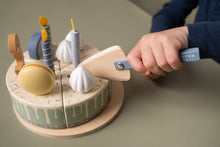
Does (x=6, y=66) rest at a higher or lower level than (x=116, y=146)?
higher

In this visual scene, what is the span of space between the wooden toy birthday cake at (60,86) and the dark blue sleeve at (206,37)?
0.17 m

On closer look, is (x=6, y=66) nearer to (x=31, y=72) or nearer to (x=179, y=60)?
(x=31, y=72)

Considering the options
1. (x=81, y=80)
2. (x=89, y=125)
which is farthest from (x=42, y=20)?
(x=89, y=125)

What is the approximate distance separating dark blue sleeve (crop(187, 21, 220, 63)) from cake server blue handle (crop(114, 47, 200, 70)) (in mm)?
66

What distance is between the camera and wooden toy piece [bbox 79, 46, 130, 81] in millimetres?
574

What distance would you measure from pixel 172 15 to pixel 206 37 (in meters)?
0.28

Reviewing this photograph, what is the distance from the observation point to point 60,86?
0.58m

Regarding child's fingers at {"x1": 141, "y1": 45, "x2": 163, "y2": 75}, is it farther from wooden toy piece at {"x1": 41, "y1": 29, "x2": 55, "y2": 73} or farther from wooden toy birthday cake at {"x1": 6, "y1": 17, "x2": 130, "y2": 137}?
wooden toy piece at {"x1": 41, "y1": 29, "x2": 55, "y2": 73}

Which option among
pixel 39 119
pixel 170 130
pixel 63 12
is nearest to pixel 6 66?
pixel 39 119

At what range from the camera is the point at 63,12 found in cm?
105

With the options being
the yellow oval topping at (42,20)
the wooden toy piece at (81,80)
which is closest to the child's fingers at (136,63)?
the wooden toy piece at (81,80)

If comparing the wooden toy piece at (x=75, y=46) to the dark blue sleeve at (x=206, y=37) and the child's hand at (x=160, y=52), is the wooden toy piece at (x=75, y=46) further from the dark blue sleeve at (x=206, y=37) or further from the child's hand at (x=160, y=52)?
the dark blue sleeve at (x=206, y=37)

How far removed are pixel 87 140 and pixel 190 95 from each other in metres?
0.32

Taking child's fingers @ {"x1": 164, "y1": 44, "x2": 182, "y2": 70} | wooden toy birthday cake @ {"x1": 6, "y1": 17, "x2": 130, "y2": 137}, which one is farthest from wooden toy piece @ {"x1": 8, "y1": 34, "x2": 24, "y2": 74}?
child's fingers @ {"x1": 164, "y1": 44, "x2": 182, "y2": 70}
